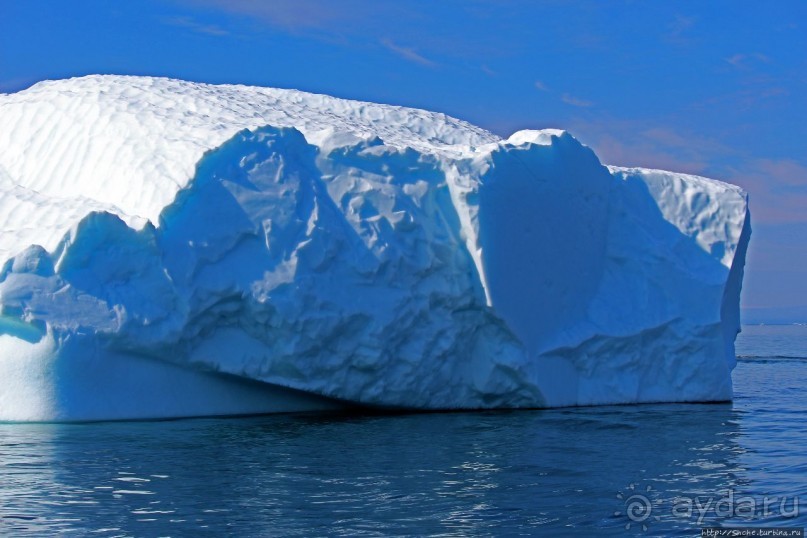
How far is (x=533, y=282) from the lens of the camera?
547 inches

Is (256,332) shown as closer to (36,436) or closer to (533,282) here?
(36,436)

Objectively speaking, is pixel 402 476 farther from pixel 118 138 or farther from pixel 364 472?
pixel 118 138

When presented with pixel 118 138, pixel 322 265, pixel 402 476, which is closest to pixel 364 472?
pixel 402 476

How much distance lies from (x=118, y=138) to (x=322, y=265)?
11.5 ft

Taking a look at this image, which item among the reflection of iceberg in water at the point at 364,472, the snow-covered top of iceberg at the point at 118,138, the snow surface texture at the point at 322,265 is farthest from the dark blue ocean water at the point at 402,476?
the snow-covered top of iceberg at the point at 118,138

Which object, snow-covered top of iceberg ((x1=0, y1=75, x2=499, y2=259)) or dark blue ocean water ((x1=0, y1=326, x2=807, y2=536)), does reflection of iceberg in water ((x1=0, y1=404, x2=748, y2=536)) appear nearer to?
dark blue ocean water ((x1=0, y1=326, x2=807, y2=536))

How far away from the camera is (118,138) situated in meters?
13.4

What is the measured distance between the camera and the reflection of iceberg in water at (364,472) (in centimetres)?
710

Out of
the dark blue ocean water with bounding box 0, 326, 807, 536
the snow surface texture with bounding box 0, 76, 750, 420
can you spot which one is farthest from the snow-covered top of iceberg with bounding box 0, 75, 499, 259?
the dark blue ocean water with bounding box 0, 326, 807, 536

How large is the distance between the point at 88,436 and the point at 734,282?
1075 centimetres

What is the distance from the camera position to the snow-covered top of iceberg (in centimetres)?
1238

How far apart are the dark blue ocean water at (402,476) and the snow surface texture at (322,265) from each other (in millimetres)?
719

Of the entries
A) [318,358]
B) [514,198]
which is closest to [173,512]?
[318,358]

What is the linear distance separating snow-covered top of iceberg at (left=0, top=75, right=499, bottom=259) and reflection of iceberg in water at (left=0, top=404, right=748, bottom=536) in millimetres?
2857
